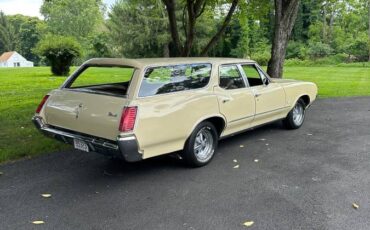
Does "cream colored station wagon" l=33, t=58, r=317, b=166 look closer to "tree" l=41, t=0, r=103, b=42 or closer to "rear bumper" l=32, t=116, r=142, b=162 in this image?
"rear bumper" l=32, t=116, r=142, b=162

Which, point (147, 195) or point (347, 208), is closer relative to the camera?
point (347, 208)

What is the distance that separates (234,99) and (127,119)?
82.4 inches

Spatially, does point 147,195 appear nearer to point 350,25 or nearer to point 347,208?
point 347,208

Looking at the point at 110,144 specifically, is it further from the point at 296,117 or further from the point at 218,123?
the point at 296,117

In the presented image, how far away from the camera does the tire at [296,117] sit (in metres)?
7.40

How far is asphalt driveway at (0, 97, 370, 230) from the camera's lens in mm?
3725

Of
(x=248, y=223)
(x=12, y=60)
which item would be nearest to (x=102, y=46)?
(x=12, y=60)

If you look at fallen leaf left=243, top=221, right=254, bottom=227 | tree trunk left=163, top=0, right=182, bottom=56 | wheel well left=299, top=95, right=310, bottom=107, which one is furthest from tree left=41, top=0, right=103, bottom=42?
fallen leaf left=243, top=221, right=254, bottom=227

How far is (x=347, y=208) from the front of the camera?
13.1ft

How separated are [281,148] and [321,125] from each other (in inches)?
88.7

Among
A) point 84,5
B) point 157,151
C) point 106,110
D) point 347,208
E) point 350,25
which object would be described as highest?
point 84,5

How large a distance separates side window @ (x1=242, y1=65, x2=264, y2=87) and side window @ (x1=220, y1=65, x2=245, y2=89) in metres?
0.27

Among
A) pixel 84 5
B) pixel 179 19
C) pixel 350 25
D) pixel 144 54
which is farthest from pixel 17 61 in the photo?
pixel 350 25

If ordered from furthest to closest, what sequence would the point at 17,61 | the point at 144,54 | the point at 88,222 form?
the point at 17,61 → the point at 144,54 → the point at 88,222
